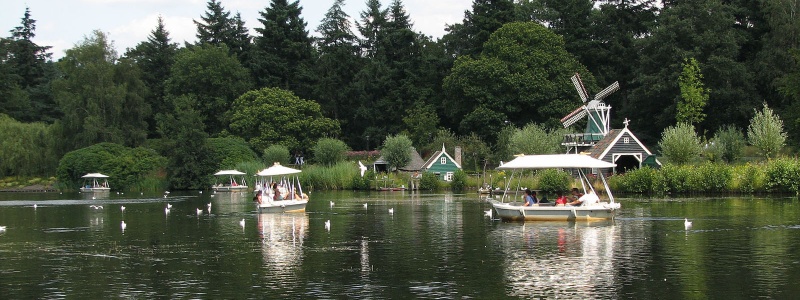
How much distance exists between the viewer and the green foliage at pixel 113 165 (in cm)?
10150

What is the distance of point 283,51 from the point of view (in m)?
125

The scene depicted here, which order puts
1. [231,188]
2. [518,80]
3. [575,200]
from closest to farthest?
[575,200], [231,188], [518,80]

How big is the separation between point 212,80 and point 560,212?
276 feet

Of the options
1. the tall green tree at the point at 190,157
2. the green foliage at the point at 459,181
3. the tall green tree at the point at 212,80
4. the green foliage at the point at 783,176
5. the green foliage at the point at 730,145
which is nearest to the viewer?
the green foliage at the point at 783,176

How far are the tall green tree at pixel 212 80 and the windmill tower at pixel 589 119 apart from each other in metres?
48.9

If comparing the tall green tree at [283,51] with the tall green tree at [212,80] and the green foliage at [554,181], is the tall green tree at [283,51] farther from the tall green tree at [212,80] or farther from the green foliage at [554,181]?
the green foliage at [554,181]

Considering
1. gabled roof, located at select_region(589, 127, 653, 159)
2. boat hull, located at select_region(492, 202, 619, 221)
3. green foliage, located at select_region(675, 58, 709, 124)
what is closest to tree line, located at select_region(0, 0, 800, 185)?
green foliage, located at select_region(675, 58, 709, 124)

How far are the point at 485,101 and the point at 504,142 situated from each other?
391 inches

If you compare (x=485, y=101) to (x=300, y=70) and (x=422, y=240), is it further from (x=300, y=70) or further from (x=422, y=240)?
(x=422, y=240)

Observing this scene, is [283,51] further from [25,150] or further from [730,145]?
[730,145]

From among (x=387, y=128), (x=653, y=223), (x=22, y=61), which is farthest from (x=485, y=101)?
(x=22, y=61)

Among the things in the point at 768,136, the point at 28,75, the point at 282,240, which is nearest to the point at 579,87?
the point at 768,136

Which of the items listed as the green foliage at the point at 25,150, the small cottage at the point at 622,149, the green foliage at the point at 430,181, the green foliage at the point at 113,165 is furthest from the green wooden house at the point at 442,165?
the green foliage at the point at 25,150

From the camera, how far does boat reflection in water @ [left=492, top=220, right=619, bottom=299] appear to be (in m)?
23.8
